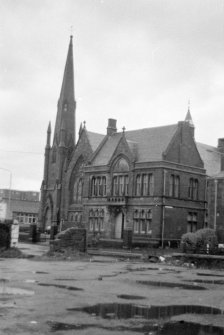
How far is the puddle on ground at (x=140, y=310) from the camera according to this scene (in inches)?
432

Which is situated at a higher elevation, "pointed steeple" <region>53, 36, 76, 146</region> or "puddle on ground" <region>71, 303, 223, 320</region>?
"pointed steeple" <region>53, 36, 76, 146</region>

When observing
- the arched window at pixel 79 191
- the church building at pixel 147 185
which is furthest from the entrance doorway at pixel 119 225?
the arched window at pixel 79 191

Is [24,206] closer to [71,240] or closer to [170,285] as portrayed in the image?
[71,240]

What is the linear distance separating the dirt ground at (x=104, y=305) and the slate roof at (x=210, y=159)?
45.0m

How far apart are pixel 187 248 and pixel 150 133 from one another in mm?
21879

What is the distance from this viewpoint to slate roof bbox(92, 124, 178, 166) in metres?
53.5

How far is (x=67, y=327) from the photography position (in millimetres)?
9500

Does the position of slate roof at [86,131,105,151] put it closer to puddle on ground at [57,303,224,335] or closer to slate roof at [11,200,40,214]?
slate roof at [11,200,40,214]

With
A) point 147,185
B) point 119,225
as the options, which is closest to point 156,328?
point 147,185

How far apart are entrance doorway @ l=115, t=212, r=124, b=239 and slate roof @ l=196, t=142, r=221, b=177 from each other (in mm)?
12588

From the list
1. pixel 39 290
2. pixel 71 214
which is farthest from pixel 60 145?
pixel 39 290

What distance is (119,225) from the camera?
56094 mm

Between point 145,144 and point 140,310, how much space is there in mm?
44700

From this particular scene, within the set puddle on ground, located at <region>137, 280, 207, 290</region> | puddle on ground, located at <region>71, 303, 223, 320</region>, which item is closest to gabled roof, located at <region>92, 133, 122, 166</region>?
puddle on ground, located at <region>137, 280, 207, 290</region>
